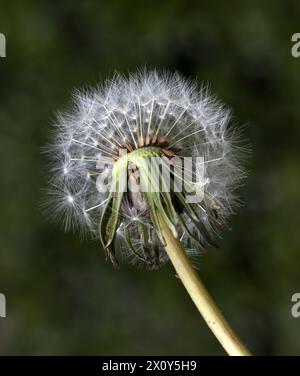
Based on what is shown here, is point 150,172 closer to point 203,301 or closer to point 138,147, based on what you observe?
point 138,147

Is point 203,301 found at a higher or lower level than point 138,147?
lower

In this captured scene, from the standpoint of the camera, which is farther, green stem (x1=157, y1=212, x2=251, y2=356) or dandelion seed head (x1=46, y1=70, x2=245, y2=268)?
dandelion seed head (x1=46, y1=70, x2=245, y2=268)

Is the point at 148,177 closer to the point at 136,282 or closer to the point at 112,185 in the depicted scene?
the point at 112,185

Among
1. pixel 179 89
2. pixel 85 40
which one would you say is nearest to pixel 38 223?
pixel 85 40

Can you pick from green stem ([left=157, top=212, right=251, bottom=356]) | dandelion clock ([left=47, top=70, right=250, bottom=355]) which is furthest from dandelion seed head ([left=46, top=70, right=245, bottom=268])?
green stem ([left=157, top=212, right=251, bottom=356])

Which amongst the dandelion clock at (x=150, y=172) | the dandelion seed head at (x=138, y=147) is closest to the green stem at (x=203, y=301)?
the dandelion clock at (x=150, y=172)

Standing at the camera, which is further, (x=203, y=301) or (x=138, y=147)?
(x=138, y=147)

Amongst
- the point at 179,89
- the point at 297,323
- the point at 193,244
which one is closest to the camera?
the point at 193,244

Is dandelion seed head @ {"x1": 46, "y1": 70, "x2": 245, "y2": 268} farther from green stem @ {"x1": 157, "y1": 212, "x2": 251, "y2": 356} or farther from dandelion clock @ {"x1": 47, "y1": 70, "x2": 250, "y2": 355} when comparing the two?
green stem @ {"x1": 157, "y1": 212, "x2": 251, "y2": 356}

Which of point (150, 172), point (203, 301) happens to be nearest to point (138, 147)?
point (150, 172)

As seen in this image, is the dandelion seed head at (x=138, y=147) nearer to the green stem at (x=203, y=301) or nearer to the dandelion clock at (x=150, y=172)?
the dandelion clock at (x=150, y=172)

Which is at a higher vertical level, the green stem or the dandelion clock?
the dandelion clock
